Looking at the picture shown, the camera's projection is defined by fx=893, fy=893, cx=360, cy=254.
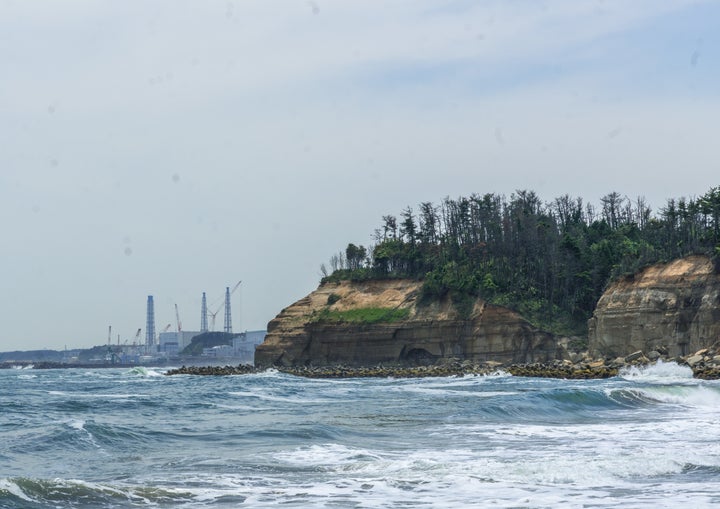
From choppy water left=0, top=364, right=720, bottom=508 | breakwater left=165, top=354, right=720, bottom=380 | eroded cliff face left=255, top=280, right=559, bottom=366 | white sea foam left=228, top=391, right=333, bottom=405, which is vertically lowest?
choppy water left=0, top=364, right=720, bottom=508

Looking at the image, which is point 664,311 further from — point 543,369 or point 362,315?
point 362,315

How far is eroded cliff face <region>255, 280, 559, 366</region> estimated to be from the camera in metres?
81.1

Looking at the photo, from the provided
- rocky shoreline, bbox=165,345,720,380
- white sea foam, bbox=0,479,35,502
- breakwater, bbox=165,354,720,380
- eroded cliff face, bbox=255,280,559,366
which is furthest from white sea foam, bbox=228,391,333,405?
eroded cliff face, bbox=255,280,559,366

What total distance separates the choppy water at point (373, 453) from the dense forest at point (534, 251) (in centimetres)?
3708

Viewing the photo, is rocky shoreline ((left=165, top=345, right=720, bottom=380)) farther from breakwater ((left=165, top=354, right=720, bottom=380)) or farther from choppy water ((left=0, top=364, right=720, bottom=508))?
choppy water ((left=0, top=364, right=720, bottom=508))

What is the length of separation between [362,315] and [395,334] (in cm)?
527

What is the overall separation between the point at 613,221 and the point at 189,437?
88.1 m

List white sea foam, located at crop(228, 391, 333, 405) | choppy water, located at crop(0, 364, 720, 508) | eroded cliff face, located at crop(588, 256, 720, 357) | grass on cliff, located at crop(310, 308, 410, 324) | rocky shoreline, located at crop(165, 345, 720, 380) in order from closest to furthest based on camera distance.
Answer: choppy water, located at crop(0, 364, 720, 508), white sea foam, located at crop(228, 391, 333, 405), rocky shoreline, located at crop(165, 345, 720, 380), eroded cliff face, located at crop(588, 256, 720, 357), grass on cliff, located at crop(310, 308, 410, 324)

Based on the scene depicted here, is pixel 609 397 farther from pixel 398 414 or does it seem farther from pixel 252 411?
pixel 252 411

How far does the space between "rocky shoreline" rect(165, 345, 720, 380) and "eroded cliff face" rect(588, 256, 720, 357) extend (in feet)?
4.66

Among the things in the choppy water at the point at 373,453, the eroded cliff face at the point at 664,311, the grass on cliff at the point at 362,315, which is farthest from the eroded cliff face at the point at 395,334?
the choppy water at the point at 373,453

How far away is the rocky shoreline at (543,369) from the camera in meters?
57.3

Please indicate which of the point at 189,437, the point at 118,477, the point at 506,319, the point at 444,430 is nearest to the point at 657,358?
the point at 506,319

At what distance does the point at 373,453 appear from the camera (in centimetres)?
2241
